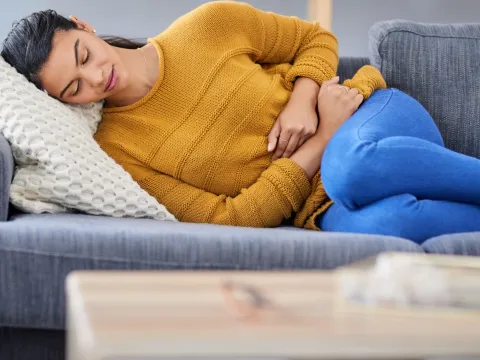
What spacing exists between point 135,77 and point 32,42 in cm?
24

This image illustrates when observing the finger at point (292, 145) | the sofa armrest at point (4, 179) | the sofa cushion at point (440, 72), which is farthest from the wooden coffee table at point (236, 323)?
the sofa cushion at point (440, 72)

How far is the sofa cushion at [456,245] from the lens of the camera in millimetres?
1326

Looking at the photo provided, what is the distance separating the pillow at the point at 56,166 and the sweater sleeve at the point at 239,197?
7cm

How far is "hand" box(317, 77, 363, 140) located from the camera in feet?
5.91

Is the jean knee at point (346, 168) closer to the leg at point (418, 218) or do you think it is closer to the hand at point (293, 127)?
the leg at point (418, 218)

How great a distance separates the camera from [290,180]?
1722 mm

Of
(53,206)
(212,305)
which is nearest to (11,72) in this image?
(53,206)

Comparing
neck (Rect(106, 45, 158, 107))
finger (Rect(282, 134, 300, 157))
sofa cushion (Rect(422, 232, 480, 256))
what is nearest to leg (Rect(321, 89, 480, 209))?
sofa cushion (Rect(422, 232, 480, 256))

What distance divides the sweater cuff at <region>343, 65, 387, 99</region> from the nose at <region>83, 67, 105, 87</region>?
592 mm

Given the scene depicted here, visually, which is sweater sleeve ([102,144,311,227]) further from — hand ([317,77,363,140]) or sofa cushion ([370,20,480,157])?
sofa cushion ([370,20,480,157])

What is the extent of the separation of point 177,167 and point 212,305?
1001 millimetres

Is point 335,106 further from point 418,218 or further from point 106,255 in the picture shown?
point 106,255

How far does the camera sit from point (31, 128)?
5.21 ft

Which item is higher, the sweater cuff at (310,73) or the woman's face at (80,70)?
the woman's face at (80,70)
